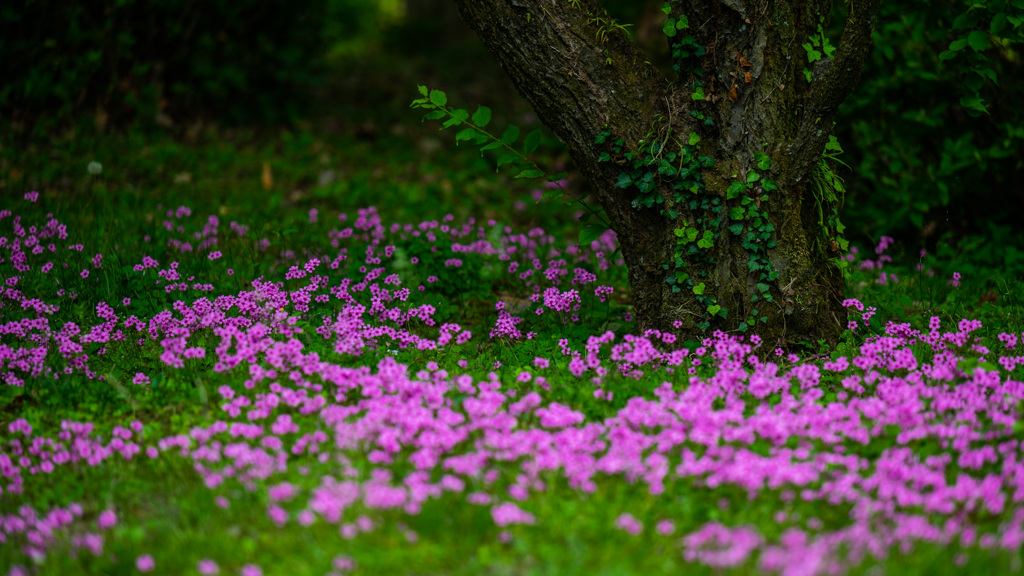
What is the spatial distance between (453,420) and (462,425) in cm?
11

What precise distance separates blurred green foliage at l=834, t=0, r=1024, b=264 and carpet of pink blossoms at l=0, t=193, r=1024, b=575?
1.73 m

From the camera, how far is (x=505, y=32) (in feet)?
13.1

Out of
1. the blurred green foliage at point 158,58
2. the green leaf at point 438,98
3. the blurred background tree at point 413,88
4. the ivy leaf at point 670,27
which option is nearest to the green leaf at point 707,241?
the blurred background tree at point 413,88

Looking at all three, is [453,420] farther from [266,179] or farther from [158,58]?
[158,58]

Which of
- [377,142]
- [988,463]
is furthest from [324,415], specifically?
[377,142]

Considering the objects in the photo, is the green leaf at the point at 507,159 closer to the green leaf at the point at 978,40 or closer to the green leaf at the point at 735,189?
the green leaf at the point at 735,189

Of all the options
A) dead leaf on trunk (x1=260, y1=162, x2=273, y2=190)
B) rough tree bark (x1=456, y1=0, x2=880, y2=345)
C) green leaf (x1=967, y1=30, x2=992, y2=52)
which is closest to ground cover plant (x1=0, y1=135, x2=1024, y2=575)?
rough tree bark (x1=456, y1=0, x2=880, y2=345)

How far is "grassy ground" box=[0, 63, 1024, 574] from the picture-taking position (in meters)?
2.57

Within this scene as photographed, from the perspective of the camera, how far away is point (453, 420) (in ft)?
10.4

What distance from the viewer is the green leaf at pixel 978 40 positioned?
15.5 feet

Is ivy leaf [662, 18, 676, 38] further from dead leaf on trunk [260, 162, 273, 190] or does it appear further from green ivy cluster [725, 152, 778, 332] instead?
dead leaf on trunk [260, 162, 273, 190]

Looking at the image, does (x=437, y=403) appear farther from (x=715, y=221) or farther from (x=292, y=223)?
(x=292, y=223)

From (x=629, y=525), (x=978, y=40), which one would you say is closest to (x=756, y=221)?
(x=629, y=525)

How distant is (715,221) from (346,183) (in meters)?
4.45
